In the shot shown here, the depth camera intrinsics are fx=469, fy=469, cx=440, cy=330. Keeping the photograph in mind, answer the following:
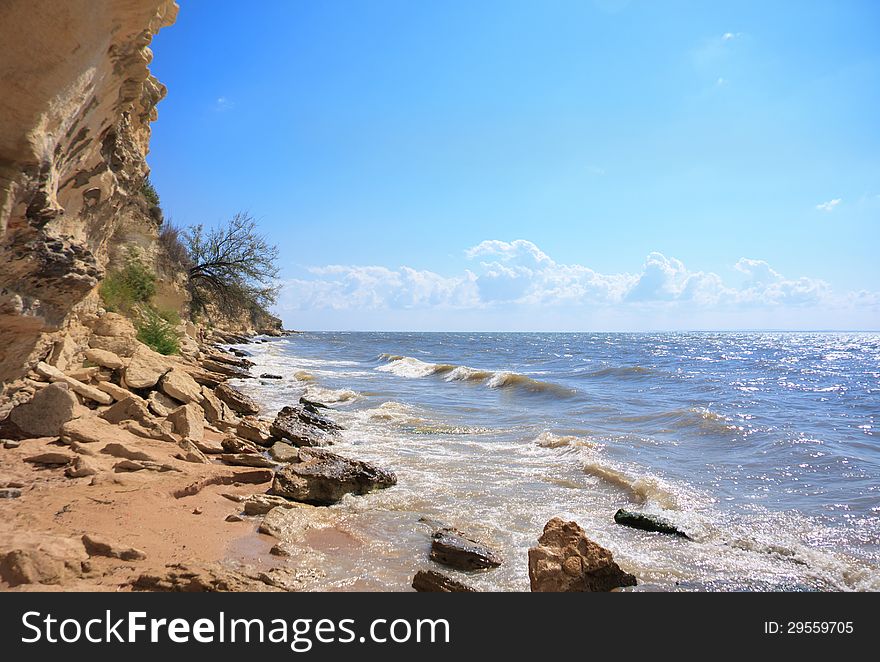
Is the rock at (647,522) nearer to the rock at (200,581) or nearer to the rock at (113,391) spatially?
the rock at (200,581)

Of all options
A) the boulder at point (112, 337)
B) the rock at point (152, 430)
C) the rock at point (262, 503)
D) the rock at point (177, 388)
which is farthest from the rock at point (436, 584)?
the boulder at point (112, 337)

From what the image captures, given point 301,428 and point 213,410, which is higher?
point 213,410

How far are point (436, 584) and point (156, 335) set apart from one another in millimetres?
11974

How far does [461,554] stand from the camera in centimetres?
420

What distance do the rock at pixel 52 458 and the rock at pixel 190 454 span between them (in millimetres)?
1240

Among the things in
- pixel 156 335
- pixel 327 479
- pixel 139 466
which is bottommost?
pixel 327 479

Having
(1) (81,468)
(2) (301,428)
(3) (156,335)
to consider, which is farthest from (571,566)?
(3) (156,335)

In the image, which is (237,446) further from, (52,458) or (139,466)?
(52,458)

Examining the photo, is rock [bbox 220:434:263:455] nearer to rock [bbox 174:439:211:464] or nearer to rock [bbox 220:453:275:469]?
rock [bbox 220:453:275:469]

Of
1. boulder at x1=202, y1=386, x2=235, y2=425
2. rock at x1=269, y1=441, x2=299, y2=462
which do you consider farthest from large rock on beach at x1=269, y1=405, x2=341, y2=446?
boulder at x1=202, y1=386, x2=235, y2=425

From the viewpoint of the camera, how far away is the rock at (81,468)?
4.78 metres

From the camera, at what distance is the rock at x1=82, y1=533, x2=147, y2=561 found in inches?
134

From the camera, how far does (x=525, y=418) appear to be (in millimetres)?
12305
